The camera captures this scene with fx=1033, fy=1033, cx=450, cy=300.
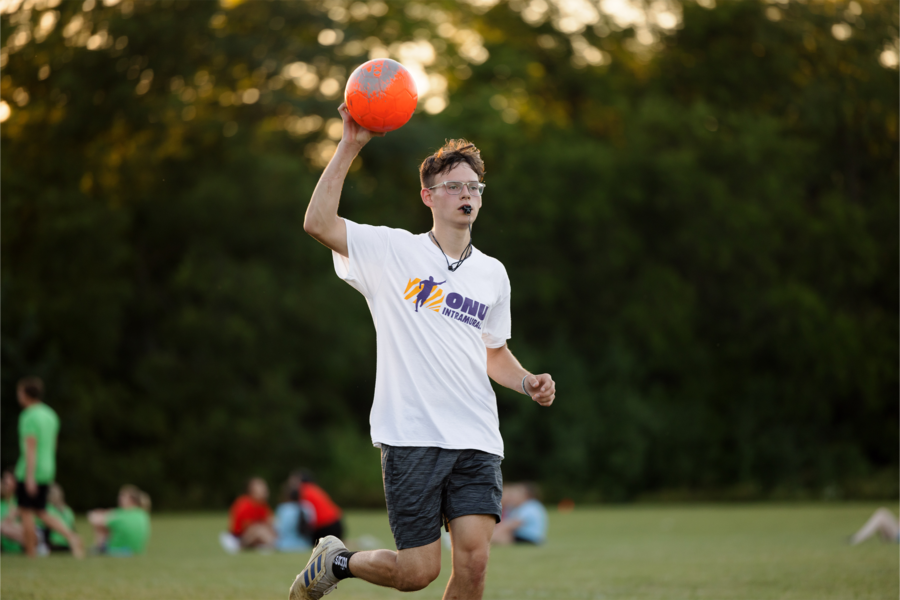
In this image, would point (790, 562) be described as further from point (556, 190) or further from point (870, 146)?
point (870, 146)

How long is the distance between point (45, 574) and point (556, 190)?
25853 millimetres

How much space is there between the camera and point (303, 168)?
3178 cm

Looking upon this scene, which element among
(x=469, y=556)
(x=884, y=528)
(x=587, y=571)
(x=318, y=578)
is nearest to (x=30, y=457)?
(x=587, y=571)

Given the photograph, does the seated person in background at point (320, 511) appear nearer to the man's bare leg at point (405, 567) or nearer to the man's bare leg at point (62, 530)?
the man's bare leg at point (62, 530)

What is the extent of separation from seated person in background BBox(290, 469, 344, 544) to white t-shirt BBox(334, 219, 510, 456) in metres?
8.84

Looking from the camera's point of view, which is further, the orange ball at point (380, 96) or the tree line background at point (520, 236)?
the tree line background at point (520, 236)

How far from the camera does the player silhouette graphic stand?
4.98m

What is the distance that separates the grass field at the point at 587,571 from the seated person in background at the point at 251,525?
1.40 feet

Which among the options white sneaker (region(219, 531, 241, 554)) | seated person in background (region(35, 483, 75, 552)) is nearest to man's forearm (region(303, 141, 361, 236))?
seated person in background (region(35, 483, 75, 552))

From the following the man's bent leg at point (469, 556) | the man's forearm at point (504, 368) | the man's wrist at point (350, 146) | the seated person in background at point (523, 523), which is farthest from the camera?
the seated person in background at point (523, 523)

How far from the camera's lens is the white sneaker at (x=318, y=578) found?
5.22 metres

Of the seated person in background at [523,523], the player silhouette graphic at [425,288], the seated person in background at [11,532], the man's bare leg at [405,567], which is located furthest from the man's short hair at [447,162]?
the seated person in background at [523,523]

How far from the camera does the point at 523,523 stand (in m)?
14.5

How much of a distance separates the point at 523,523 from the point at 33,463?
6.57 m
